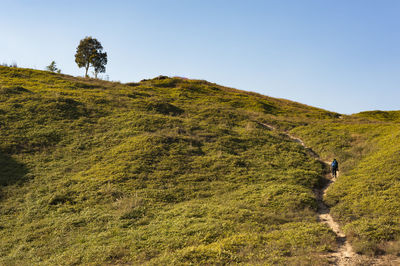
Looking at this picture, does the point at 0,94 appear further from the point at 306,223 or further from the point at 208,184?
the point at 306,223

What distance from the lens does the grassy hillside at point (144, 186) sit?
546 inches

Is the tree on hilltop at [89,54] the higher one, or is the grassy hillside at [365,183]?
the tree on hilltop at [89,54]

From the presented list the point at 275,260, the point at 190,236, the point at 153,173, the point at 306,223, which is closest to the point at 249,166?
the point at 153,173

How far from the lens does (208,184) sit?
22609mm

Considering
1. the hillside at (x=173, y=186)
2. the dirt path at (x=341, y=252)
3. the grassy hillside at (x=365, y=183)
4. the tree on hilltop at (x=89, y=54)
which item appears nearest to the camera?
the dirt path at (x=341, y=252)

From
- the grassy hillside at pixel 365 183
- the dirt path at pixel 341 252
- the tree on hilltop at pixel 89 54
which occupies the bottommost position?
the dirt path at pixel 341 252

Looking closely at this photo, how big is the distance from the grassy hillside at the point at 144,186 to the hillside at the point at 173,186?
90mm

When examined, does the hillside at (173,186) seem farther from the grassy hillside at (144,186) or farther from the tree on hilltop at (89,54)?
the tree on hilltop at (89,54)

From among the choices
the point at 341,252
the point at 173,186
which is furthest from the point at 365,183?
the point at 173,186

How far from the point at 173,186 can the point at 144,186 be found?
206 cm

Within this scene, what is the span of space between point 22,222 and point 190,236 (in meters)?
10.1

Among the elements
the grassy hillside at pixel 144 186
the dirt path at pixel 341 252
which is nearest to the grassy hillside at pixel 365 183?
the dirt path at pixel 341 252

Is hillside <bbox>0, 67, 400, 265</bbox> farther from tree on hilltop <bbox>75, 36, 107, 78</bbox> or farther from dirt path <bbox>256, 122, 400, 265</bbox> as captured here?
tree on hilltop <bbox>75, 36, 107, 78</bbox>

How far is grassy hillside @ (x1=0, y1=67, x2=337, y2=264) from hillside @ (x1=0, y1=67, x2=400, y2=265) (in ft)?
0.30
